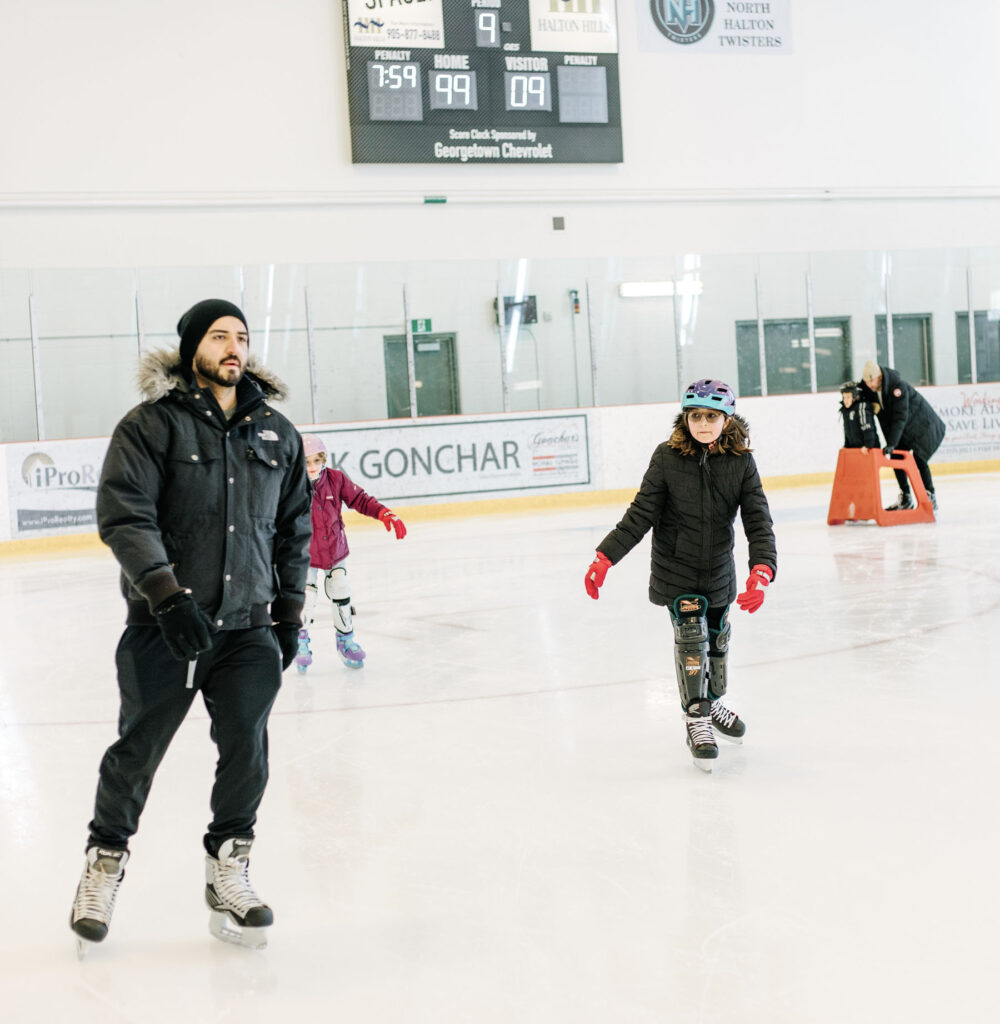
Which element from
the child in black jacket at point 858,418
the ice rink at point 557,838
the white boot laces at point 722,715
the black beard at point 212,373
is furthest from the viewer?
the child in black jacket at point 858,418

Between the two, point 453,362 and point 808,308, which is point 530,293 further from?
point 808,308

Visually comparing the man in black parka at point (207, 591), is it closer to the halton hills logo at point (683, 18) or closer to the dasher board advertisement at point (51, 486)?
the dasher board advertisement at point (51, 486)

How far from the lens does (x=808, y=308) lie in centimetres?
1420

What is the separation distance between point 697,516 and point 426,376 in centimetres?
976

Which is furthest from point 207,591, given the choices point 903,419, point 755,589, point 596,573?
point 903,419

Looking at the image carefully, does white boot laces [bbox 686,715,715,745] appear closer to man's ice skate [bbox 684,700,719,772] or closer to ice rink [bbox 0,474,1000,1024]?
man's ice skate [bbox 684,700,719,772]

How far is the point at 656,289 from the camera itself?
1370 cm

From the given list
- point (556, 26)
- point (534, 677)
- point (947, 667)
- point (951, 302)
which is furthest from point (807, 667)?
point (951, 302)

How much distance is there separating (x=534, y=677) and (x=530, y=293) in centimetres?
931

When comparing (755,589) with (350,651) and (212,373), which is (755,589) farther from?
(350,651)

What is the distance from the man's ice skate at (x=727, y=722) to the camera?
10.8ft

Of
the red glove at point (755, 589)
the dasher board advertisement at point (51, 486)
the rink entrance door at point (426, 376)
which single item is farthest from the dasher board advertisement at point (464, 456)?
the red glove at point (755, 589)

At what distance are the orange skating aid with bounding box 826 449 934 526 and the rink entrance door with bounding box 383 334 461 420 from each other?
4.83 metres

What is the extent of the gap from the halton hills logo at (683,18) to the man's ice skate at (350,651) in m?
11.3
